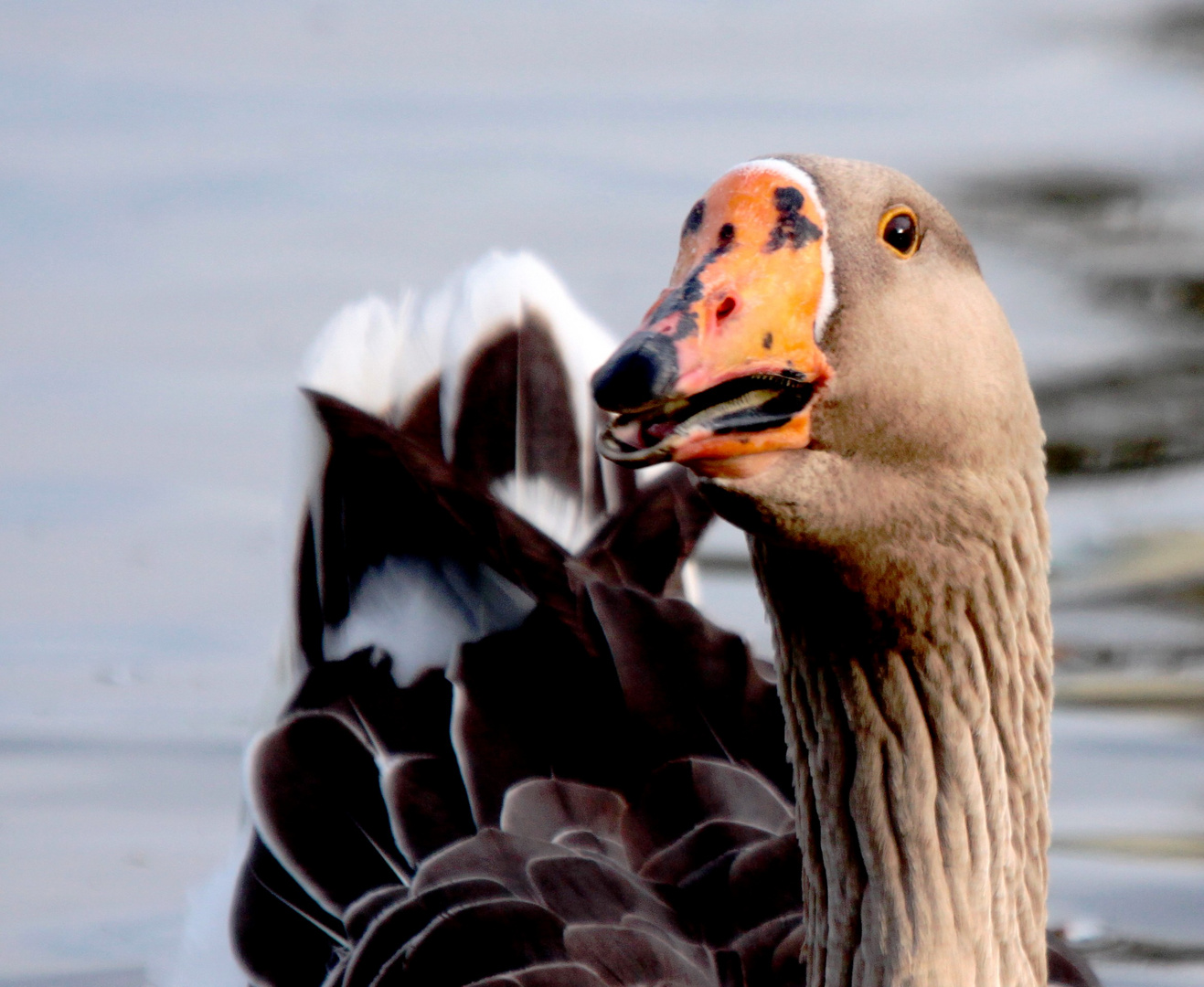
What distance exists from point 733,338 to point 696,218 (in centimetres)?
27

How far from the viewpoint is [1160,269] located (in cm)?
944

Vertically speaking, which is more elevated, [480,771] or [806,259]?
[806,259]

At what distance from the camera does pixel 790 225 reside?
2.69 m

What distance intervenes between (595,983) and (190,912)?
171 cm

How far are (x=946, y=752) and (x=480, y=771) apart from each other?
1293 millimetres

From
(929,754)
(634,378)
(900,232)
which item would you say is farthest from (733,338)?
(929,754)

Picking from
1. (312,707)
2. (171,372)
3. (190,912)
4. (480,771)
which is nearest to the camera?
(480,771)

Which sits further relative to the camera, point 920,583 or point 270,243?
point 270,243

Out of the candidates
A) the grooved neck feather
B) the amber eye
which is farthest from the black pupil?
the grooved neck feather

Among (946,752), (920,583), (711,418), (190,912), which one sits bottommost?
(190,912)

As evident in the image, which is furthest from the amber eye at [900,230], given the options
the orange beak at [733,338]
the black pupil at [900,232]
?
the orange beak at [733,338]

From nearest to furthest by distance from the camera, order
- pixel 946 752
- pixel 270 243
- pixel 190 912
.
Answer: pixel 946 752
pixel 190 912
pixel 270 243

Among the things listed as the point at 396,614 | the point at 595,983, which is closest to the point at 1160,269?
the point at 396,614

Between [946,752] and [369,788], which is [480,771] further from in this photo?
[946,752]
